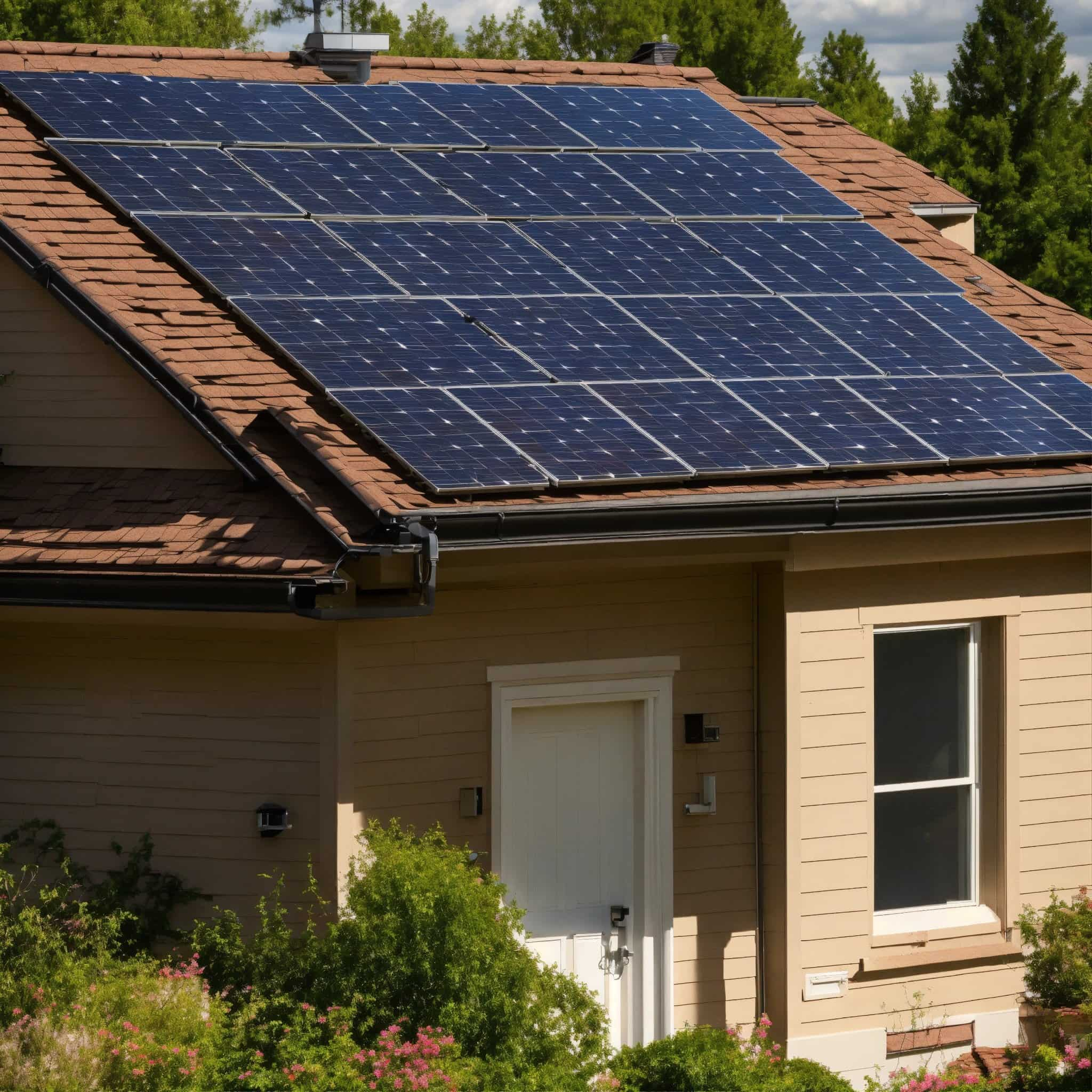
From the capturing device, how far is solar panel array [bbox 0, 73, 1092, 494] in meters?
10.2

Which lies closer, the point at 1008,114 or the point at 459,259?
the point at 459,259

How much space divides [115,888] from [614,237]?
5688 millimetres

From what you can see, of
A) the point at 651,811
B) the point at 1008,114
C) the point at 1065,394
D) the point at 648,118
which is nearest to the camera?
the point at 651,811

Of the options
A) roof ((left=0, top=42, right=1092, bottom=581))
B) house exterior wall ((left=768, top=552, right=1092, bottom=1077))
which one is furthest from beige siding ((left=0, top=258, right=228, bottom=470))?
house exterior wall ((left=768, top=552, right=1092, bottom=1077))

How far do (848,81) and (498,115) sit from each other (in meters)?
46.2

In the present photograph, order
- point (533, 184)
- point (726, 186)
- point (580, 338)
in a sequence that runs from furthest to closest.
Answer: point (726, 186) → point (533, 184) → point (580, 338)

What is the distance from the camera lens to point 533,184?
42.9 ft

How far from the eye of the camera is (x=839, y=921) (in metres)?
10.9

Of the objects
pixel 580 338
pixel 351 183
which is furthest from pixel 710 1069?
pixel 351 183

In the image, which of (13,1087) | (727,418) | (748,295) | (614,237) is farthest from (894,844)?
(13,1087)

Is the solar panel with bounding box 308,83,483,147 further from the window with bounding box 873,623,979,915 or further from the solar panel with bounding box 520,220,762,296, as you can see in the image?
the window with bounding box 873,623,979,915

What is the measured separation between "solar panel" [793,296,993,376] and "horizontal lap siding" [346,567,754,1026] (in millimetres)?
1901

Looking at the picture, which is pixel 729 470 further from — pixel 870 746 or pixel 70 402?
pixel 70 402

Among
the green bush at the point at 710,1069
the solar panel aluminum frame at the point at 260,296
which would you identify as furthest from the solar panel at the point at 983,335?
the green bush at the point at 710,1069
